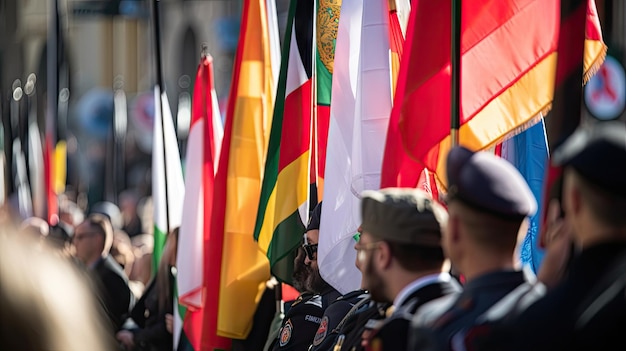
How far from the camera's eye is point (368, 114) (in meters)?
6.46

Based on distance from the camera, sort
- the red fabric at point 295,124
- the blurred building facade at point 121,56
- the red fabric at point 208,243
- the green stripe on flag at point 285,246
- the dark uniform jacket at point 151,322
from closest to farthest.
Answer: the green stripe on flag at point 285,246 → the red fabric at point 295,124 → the red fabric at point 208,243 → the dark uniform jacket at point 151,322 → the blurred building facade at point 121,56

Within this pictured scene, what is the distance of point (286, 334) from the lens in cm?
635

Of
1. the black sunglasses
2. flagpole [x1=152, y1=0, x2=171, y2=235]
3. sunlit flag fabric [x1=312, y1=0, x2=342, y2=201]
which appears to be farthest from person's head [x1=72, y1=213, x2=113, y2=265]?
the black sunglasses

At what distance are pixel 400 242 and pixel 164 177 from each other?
5.74m

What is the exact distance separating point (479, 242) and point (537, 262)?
2297 millimetres

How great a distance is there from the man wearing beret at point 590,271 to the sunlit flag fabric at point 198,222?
4.81 meters

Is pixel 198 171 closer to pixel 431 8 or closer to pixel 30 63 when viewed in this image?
pixel 431 8

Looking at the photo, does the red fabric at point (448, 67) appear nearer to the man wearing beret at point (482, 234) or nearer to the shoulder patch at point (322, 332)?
the shoulder patch at point (322, 332)

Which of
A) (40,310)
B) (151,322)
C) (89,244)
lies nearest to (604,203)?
(40,310)

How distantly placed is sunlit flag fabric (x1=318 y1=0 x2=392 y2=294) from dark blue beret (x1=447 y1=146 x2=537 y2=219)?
270 cm

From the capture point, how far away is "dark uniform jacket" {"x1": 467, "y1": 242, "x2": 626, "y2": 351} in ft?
9.46

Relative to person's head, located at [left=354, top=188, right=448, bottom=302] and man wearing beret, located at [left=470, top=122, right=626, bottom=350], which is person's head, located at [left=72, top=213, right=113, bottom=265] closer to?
person's head, located at [left=354, top=188, right=448, bottom=302]

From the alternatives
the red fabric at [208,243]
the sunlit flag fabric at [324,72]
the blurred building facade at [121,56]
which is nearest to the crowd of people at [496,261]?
the sunlit flag fabric at [324,72]

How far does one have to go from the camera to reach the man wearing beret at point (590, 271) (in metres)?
2.90
